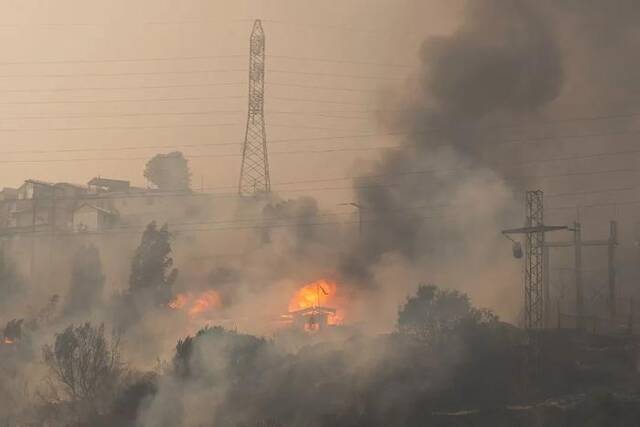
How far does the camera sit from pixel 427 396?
156ft

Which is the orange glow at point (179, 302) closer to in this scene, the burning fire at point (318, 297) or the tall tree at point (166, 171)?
the burning fire at point (318, 297)

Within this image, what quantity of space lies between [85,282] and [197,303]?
1144 centimetres

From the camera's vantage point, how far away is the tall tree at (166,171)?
4087 inches

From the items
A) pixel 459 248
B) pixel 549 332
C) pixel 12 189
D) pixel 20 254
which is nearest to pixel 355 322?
pixel 459 248

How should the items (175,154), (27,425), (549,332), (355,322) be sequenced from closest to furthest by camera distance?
(27,425)
(549,332)
(355,322)
(175,154)

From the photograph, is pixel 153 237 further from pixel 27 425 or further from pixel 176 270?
pixel 27 425

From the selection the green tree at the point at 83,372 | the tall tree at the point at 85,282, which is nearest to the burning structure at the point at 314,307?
the green tree at the point at 83,372

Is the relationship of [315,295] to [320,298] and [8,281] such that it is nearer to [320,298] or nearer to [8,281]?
[320,298]

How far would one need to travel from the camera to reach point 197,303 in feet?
246

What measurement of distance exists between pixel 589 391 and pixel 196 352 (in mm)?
23165

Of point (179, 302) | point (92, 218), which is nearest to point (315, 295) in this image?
point (179, 302)

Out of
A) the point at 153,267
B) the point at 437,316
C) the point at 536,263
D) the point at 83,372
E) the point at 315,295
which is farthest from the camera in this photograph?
the point at 153,267

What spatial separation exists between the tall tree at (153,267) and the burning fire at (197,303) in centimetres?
126

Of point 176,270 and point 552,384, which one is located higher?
point 176,270
